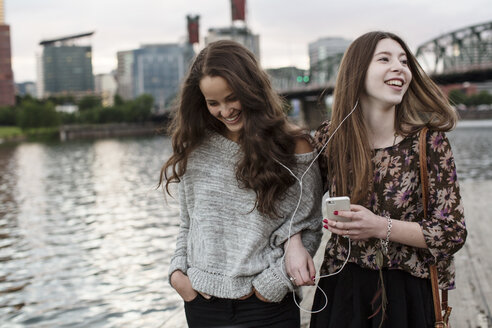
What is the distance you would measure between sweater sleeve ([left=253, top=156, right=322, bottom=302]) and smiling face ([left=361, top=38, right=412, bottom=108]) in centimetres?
31

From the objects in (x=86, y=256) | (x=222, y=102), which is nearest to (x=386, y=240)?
(x=222, y=102)

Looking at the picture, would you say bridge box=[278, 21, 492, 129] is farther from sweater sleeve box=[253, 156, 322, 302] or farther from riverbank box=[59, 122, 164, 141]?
sweater sleeve box=[253, 156, 322, 302]

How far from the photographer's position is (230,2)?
113m

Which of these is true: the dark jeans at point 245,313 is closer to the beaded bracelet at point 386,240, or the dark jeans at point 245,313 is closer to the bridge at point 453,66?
the beaded bracelet at point 386,240

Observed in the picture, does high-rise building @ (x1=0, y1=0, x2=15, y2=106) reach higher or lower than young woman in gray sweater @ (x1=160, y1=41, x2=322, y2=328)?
higher

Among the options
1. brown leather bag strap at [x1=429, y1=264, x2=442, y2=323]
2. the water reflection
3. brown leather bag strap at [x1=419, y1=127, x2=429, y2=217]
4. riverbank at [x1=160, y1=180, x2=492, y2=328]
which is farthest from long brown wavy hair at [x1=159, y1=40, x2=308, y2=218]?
riverbank at [x1=160, y1=180, x2=492, y2=328]

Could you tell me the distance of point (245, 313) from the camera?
1925 millimetres

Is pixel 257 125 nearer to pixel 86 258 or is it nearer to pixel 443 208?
pixel 443 208

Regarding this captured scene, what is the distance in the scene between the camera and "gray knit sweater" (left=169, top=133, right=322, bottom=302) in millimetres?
1905

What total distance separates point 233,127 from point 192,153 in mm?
223

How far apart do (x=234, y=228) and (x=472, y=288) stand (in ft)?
10.7

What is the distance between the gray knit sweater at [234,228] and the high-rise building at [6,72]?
443ft

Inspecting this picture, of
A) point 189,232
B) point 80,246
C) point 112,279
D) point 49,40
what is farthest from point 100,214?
point 49,40

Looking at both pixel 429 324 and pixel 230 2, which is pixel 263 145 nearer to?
pixel 429 324
